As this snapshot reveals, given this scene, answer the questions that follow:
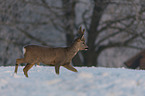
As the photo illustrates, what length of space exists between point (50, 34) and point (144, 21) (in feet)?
17.1

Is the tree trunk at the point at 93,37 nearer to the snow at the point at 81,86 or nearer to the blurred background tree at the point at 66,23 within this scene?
the blurred background tree at the point at 66,23

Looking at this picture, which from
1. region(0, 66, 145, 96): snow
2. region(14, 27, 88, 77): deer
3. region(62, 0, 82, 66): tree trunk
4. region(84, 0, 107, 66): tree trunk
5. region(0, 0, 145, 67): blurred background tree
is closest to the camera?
region(0, 66, 145, 96): snow

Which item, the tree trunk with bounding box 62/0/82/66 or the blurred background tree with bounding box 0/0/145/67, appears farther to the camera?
the blurred background tree with bounding box 0/0/145/67

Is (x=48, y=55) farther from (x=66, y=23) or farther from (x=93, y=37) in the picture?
(x=93, y=37)

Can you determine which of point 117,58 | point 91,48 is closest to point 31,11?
point 91,48

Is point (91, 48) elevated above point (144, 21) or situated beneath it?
situated beneath

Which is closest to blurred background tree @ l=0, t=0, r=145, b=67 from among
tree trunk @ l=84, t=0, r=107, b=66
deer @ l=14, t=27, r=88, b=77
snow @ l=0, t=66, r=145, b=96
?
tree trunk @ l=84, t=0, r=107, b=66

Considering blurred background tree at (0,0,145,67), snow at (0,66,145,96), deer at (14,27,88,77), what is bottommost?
snow at (0,66,145,96)

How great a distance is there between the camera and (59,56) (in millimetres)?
5078

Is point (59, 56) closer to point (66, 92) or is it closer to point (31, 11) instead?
point (66, 92)

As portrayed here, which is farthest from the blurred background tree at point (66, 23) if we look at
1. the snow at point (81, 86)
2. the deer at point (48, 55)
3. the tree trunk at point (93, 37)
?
the snow at point (81, 86)

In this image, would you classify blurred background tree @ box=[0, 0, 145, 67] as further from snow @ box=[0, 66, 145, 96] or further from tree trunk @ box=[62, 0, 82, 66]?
snow @ box=[0, 66, 145, 96]

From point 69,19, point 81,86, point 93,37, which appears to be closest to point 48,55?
point 81,86

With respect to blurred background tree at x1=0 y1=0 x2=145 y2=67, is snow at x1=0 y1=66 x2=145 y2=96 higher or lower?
lower
